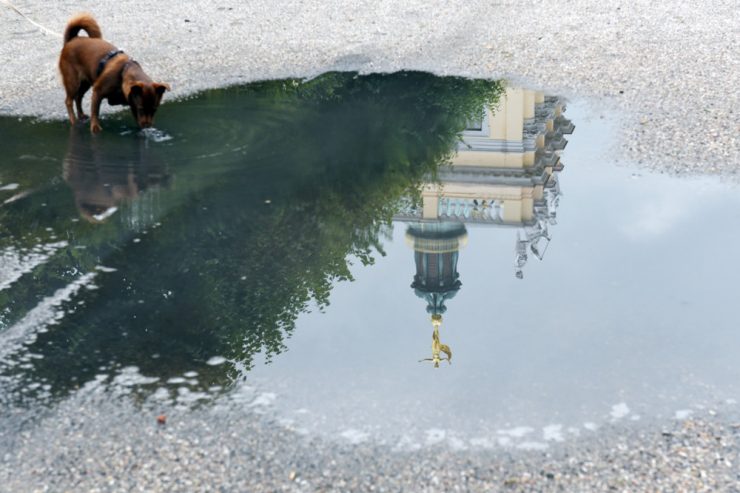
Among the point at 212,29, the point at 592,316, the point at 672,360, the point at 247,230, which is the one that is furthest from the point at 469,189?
the point at 212,29

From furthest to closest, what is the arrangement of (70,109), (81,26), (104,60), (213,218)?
1. (70,109)
2. (81,26)
3. (104,60)
4. (213,218)

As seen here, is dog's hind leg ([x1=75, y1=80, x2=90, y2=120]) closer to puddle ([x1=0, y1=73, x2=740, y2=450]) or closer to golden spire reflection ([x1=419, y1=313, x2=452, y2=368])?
puddle ([x1=0, y1=73, x2=740, y2=450])

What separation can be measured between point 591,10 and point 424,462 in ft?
39.7

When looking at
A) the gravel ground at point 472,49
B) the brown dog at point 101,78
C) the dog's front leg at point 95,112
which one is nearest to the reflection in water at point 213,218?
the dog's front leg at point 95,112

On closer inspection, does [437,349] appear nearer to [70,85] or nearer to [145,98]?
[145,98]

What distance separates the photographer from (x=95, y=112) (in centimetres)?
1036

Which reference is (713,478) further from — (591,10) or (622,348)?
(591,10)

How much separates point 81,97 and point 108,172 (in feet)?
5.61

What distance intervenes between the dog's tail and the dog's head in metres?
1.23

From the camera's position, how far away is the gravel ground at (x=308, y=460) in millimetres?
5039

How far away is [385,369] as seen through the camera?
6172mm

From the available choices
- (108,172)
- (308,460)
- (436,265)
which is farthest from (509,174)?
(308,460)

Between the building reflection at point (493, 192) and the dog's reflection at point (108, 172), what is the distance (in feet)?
7.76

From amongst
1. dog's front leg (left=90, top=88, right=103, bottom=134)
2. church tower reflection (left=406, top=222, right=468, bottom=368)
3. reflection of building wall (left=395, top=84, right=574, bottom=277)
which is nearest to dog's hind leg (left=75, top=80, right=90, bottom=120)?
dog's front leg (left=90, top=88, right=103, bottom=134)
